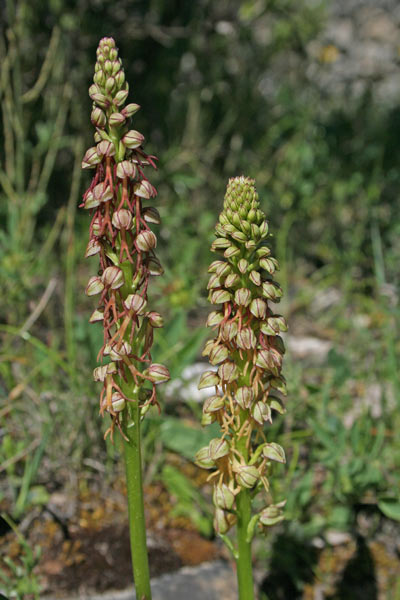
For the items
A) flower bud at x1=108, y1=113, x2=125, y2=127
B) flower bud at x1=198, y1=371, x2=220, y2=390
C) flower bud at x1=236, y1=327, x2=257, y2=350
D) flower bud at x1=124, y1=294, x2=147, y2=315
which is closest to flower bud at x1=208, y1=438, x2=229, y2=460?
flower bud at x1=198, y1=371, x2=220, y2=390

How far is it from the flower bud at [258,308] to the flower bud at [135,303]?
0.68ft

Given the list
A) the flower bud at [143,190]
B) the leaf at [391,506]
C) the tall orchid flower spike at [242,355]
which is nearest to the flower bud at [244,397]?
the tall orchid flower spike at [242,355]

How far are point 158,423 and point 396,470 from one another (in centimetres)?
94

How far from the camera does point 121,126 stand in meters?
1.12

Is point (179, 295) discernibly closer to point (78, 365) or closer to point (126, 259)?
point (78, 365)

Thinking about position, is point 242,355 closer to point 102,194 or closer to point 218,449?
point 218,449

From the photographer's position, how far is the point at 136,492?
1290 mm

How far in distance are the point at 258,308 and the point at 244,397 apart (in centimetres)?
19

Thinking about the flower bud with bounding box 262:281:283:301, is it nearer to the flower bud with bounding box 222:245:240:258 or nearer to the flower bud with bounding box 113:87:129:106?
the flower bud with bounding box 222:245:240:258

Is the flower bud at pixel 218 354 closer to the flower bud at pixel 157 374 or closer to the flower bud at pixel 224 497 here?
the flower bud at pixel 157 374

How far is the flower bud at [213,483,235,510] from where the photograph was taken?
1.28 metres

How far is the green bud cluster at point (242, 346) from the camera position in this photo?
1.19 metres

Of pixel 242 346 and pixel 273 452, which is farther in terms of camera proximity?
pixel 273 452

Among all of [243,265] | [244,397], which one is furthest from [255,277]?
[244,397]
